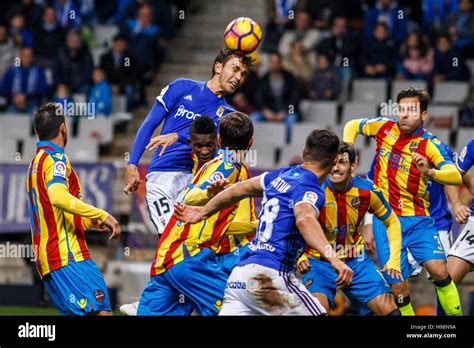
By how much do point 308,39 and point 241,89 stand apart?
6.05 feet

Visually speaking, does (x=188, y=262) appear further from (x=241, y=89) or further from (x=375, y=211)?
(x=241, y=89)

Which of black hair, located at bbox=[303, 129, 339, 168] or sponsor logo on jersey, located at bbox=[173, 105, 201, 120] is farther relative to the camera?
sponsor logo on jersey, located at bbox=[173, 105, 201, 120]

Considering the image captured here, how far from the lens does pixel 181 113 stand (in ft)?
34.8

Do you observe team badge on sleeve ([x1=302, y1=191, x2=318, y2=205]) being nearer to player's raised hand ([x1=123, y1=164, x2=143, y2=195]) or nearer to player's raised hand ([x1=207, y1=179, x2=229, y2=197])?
player's raised hand ([x1=207, y1=179, x2=229, y2=197])

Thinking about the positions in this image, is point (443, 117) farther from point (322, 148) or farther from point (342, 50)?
point (322, 148)

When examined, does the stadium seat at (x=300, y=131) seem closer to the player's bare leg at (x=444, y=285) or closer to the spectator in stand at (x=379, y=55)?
the spectator in stand at (x=379, y=55)

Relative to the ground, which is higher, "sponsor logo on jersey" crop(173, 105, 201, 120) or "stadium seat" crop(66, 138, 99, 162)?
"sponsor logo on jersey" crop(173, 105, 201, 120)

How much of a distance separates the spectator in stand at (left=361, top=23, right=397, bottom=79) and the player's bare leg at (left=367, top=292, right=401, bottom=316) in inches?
324

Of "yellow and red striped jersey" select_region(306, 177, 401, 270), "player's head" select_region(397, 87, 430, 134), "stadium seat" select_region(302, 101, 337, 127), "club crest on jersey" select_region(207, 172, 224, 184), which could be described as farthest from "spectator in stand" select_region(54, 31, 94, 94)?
"club crest on jersey" select_region(207, 172, 224, 184)

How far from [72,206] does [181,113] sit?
1.97 meters

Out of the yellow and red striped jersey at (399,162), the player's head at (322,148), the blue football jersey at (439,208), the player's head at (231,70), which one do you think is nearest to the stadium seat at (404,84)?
the blue football jersey at (439,208)

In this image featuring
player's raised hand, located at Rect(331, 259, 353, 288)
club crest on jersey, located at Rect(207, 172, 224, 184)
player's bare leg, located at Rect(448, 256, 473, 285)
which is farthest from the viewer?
player's bare leg, located at Rect(448, 256, 473, 285)

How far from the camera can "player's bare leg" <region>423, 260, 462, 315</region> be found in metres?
10.5
